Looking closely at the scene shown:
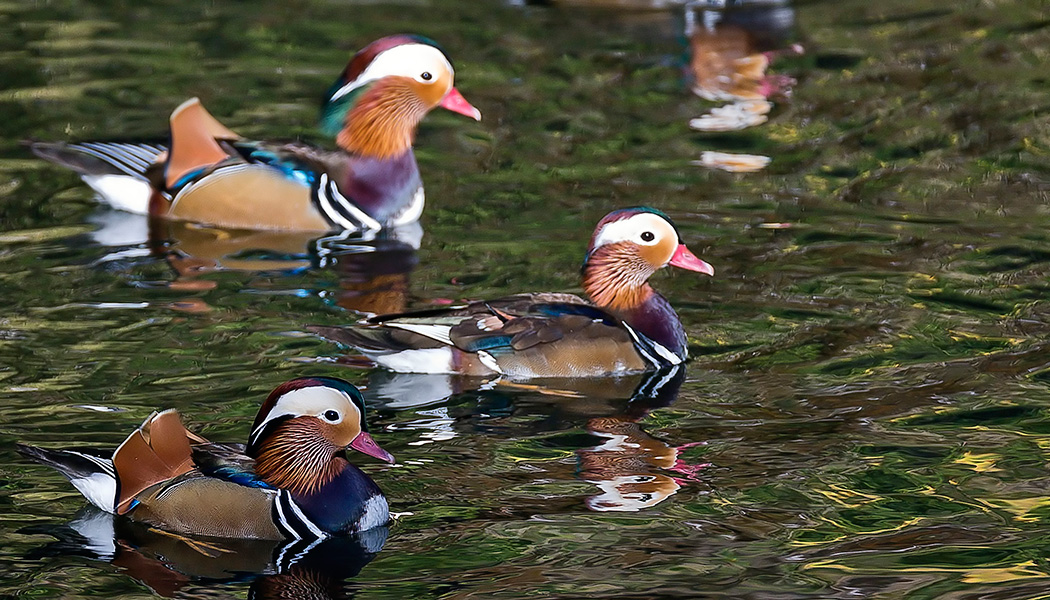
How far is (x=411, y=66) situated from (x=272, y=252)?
1.45m

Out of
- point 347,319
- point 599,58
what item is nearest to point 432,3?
point 599,58

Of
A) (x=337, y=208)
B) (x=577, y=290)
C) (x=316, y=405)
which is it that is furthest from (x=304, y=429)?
(x=337, y=208)

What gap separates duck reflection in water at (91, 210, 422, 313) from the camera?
8.84 metres

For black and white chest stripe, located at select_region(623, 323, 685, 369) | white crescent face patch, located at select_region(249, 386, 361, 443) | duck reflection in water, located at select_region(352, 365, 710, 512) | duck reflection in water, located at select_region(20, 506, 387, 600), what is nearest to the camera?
duck reflection in water, located at select_region(20, 506, 387, 600)

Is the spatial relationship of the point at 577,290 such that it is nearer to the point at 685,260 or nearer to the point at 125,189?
the point at 685,260

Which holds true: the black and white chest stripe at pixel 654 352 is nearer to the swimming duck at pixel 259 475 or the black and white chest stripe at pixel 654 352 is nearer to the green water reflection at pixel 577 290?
the green water reflection at pixel 577 290

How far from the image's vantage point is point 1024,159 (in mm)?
10750

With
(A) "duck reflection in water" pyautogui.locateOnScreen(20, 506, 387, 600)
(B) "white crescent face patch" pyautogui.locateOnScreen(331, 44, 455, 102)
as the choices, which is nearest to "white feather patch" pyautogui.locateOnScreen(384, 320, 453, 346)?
(A) "duck reflection in water" pyautogui.locateOnScreen(20, 506, 387, 600)

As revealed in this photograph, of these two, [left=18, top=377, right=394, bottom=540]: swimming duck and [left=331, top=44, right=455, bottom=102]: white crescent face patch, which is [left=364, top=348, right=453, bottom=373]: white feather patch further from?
[left=331, top=44, right=455, bottom=102]: white crescent face patch

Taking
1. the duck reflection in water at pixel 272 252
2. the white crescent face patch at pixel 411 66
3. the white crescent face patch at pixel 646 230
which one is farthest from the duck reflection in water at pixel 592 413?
the white crescent face patch at pixel 411 66

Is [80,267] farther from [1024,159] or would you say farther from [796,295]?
[1024,159]

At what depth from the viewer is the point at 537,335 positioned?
25.0 feet

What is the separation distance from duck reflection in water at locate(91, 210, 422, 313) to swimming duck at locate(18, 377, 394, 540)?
7.93ft

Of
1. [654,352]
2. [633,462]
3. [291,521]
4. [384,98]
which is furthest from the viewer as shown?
[384,98]
